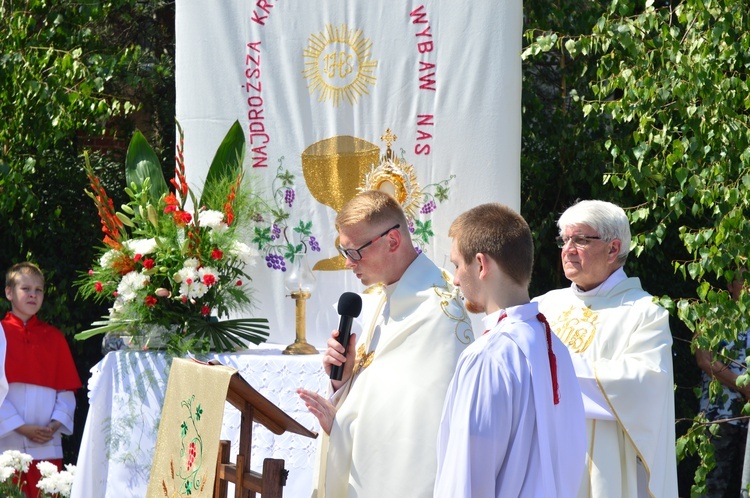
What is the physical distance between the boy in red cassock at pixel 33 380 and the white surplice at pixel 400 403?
3.33m

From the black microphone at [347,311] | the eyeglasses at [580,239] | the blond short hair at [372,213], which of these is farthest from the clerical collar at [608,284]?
the black microphone at [347,311]

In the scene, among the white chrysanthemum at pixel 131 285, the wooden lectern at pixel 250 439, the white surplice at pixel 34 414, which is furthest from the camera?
the white surplice at pixel 34 414

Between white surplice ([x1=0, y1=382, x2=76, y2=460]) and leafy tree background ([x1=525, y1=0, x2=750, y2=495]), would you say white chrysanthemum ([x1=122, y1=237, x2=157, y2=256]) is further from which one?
leafy tree background ([x1=525, y1=0, x2=750, y2=495])

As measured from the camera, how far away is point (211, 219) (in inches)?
199

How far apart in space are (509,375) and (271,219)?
11.2 ft

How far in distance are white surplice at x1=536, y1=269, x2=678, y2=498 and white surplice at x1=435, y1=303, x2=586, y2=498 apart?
3.96ft

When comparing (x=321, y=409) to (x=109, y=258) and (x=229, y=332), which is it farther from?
(x=109, y=258)

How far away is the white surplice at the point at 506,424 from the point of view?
7.97 ft

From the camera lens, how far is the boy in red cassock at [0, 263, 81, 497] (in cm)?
619

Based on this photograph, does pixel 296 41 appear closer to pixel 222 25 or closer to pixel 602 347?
pixel 222 25

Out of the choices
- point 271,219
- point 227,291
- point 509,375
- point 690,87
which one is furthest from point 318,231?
point 509,375

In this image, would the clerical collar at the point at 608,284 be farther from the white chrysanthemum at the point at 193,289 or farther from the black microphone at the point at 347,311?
the white chrysanthemum at the point at 193,289

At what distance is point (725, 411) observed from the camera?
20.6 feet

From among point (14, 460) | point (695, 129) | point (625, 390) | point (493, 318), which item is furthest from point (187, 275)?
point (493, 318)
